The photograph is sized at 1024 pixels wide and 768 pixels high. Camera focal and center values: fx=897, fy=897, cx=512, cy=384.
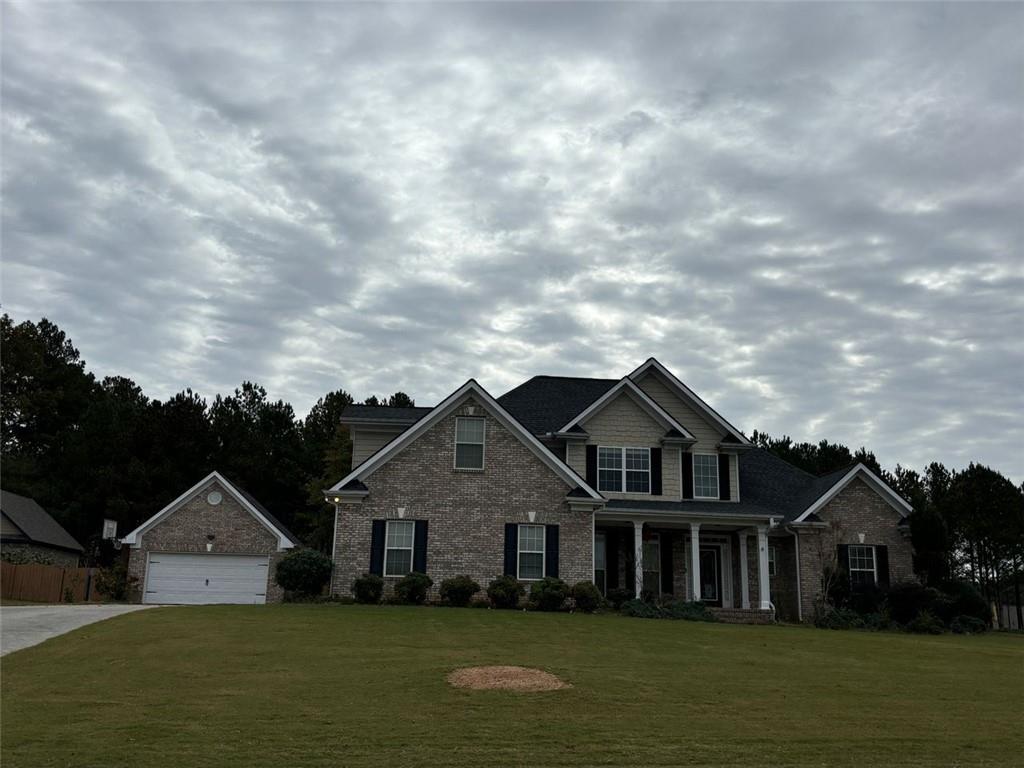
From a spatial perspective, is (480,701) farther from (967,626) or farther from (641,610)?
(967,626)

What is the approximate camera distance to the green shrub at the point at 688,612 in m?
25.4

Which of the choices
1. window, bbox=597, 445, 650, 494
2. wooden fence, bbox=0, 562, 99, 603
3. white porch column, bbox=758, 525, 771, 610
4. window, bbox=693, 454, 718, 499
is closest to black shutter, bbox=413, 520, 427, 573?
window, bbox=597, 445, 650, 494

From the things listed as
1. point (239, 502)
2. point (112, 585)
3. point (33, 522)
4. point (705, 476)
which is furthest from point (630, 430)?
point (33, 522)

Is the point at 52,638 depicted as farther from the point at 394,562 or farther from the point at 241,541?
the point at 241,541

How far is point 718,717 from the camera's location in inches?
414

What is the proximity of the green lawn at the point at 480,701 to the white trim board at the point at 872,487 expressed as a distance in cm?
1120

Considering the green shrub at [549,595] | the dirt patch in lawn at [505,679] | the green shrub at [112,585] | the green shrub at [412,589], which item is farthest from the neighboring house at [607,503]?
the dirt patch in lawn at [505,679]

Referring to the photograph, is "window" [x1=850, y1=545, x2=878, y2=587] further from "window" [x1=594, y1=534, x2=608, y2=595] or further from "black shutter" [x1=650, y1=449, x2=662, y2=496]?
"window" [x1=594, y1=534, x2=608, y2=595]

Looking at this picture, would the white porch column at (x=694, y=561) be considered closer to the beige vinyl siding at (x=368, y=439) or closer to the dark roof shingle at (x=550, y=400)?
the dark roof shingle at (x=550, y=400)

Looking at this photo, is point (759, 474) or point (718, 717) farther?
point (759, 474)

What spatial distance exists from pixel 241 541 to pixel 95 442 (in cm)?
2658

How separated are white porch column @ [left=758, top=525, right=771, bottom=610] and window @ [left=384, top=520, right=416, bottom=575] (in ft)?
37.2

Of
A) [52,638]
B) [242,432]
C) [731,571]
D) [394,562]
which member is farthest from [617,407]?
[242,432]

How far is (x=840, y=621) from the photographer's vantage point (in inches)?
1046
